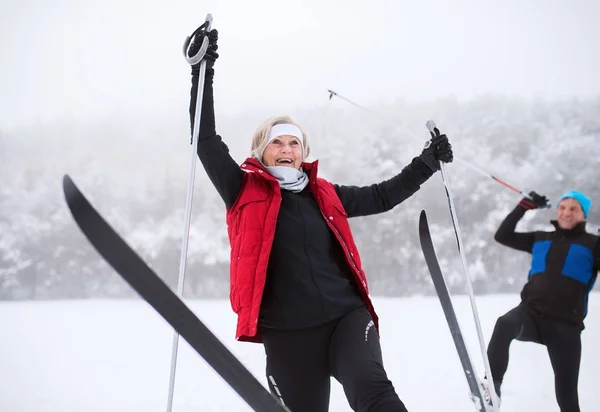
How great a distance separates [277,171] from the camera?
55.4 inches

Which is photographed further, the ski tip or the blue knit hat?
the blue knit hat

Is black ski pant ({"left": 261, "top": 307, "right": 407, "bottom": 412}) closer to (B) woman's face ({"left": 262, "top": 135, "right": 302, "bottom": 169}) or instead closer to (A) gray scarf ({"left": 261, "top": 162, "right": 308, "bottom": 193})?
(A) gray scarf ({"left": 261, "top": 162, "right": 308, "bottom": 193})

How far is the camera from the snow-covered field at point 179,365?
2928 mm

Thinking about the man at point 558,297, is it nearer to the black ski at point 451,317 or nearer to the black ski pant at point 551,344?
the black ski pant at point 551,344

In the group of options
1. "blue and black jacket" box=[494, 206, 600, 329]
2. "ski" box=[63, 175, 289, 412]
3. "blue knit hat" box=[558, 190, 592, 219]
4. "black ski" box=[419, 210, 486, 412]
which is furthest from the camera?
"blue knit hat" box=[558, 190, 592, 219]

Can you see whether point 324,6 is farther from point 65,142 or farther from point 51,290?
point 51,290

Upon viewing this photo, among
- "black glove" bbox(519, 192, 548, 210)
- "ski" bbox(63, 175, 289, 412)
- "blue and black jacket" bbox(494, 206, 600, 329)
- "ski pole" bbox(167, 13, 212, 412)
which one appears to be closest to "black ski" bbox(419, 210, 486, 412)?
"blue and black jacket" bbox(494, 206, 600, 329)

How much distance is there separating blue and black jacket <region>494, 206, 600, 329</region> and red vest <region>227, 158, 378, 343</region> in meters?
1.27

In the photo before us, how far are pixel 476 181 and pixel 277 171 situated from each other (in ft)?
20.3

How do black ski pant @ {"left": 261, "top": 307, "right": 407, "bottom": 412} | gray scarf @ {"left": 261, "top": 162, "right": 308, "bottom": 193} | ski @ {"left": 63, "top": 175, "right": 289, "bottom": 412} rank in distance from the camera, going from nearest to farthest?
ski @ {"left": 63, "top": 175, "right": 289, "bottom": 412}
black ski pant @ {"left": 261, "top": 307, "right": 407, "bottom": 412}
gray scarf @ {"left": 261, "top": 162, "right": 308, "bottom": 193}

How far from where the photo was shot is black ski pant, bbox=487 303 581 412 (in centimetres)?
208

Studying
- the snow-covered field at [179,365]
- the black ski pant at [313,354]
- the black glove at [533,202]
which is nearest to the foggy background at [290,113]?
the snow-covered field at [179,365]

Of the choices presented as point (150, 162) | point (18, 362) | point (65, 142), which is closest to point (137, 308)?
point (18, 362)

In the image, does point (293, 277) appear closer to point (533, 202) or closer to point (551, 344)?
point (551, 344)
